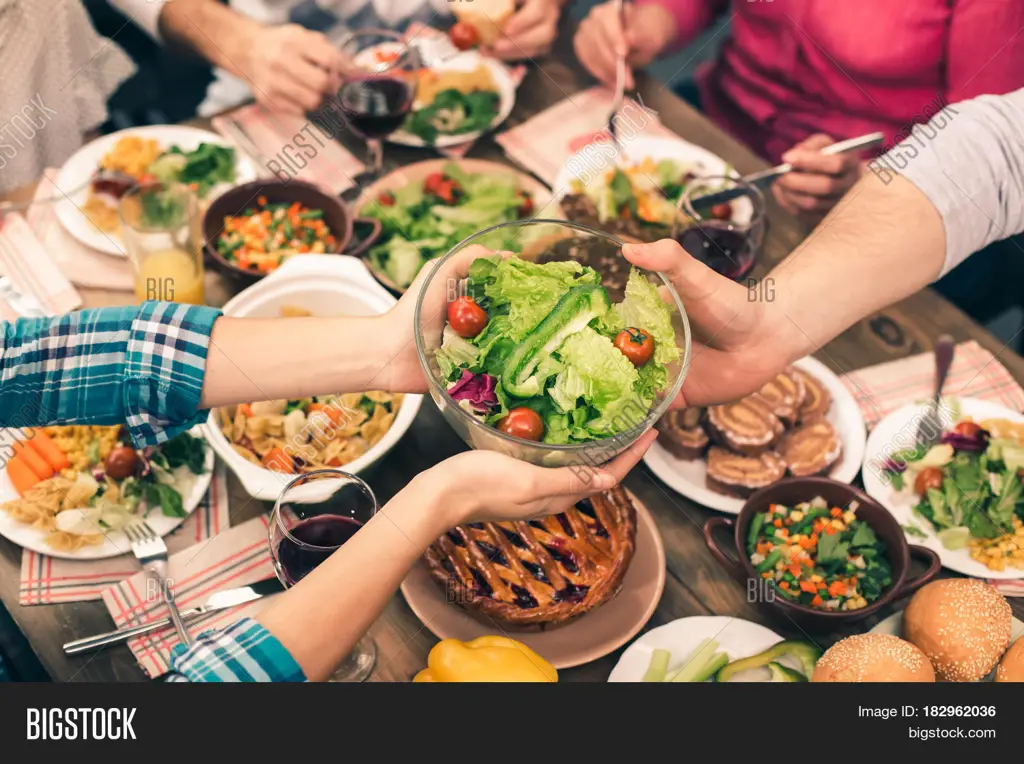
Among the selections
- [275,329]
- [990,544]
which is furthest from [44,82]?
[990,544]

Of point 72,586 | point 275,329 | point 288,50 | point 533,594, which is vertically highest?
point 288,50

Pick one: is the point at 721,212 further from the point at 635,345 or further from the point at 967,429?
the point at 635,345

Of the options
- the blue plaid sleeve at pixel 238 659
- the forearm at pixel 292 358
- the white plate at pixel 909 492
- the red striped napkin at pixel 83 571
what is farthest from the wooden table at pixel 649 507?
the blue plaid sleeve at pixel 238 659

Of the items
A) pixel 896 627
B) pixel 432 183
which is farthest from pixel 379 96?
pixel 896 627

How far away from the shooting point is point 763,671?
5.89ft

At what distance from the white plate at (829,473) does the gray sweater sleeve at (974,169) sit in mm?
388

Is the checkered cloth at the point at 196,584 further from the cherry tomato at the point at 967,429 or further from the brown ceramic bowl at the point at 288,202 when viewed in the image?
the cherry tomato at the point at 967,429

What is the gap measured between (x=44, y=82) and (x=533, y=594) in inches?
95.9

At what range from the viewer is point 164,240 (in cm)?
217

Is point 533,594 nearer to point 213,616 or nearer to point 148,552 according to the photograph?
point 213,616

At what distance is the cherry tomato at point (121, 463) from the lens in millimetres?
1928

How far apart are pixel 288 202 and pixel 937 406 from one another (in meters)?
1.64

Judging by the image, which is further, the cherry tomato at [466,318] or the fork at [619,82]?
the fork at [619,82]

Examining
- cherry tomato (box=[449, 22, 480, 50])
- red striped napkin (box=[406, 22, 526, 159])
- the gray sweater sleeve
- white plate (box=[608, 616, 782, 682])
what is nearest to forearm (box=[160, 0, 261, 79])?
red striped napkin (box=[406, 22, 526, 159])
